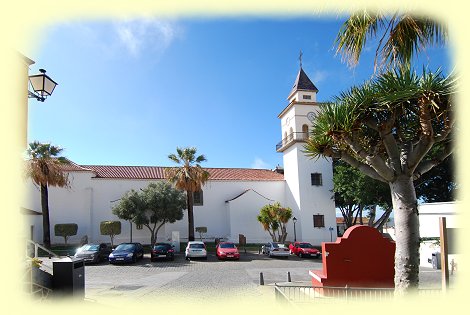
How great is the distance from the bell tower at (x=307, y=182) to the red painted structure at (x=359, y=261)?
24.1m

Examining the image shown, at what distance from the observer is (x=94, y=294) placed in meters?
12.8

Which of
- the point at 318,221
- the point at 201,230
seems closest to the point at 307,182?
the point at 318,221

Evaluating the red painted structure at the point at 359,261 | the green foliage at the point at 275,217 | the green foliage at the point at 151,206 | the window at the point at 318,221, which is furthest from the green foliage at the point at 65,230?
the red painted structure at the point at 359,261

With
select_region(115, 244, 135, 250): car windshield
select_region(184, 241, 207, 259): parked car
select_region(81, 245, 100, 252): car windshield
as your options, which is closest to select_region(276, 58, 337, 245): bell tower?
select_region(184, 241, 207, 259): parked car

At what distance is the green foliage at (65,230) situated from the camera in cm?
3400

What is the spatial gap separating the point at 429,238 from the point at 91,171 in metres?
29.4

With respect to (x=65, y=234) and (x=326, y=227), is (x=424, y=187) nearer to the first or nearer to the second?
(x=326, y=227)

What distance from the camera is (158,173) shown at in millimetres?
40062

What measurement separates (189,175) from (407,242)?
90.2 feet

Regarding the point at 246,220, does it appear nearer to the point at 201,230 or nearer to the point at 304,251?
the point at 201,230

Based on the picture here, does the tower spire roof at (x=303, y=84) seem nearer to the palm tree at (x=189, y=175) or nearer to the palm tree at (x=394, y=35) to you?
the palm tree at (x=189, y=175)

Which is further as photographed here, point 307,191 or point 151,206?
point 307,191

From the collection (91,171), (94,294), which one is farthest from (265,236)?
(94,294)

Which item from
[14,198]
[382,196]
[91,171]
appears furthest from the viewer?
[91,171]
